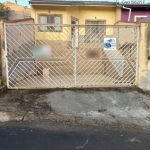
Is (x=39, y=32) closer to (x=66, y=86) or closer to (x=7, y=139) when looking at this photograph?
(x=66, y=86)

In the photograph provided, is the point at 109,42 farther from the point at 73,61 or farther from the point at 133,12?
the point at 133,12

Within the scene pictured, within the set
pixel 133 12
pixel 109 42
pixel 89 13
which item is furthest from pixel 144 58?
pixel 89 13

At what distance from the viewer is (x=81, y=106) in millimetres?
5332

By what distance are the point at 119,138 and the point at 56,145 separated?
117 centimetres

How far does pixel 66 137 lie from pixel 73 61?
5326 mm

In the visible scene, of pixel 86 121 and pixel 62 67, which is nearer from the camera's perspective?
pixel 86 121

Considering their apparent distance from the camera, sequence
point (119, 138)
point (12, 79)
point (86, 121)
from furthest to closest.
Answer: point (12, 79) < point (86, 121) < point (119, 138)

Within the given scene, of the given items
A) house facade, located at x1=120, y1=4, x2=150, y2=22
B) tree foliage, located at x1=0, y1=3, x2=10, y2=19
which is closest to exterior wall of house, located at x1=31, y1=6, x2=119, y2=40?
house facade, located at x1=120, y1=4, x2=150, y2=22

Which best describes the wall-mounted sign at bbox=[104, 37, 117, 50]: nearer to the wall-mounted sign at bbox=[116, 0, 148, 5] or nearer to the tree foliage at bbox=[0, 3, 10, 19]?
the wall-mounted sign at bbox=[116, 0, 148, 5]

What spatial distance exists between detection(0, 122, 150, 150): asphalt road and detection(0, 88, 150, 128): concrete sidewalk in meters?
0.33

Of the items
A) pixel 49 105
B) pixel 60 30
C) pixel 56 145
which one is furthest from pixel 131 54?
pixel 60 30

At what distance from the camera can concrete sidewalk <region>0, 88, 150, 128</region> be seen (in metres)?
4.50

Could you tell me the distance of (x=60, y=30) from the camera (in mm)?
12414

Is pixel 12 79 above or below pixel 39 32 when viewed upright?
below
